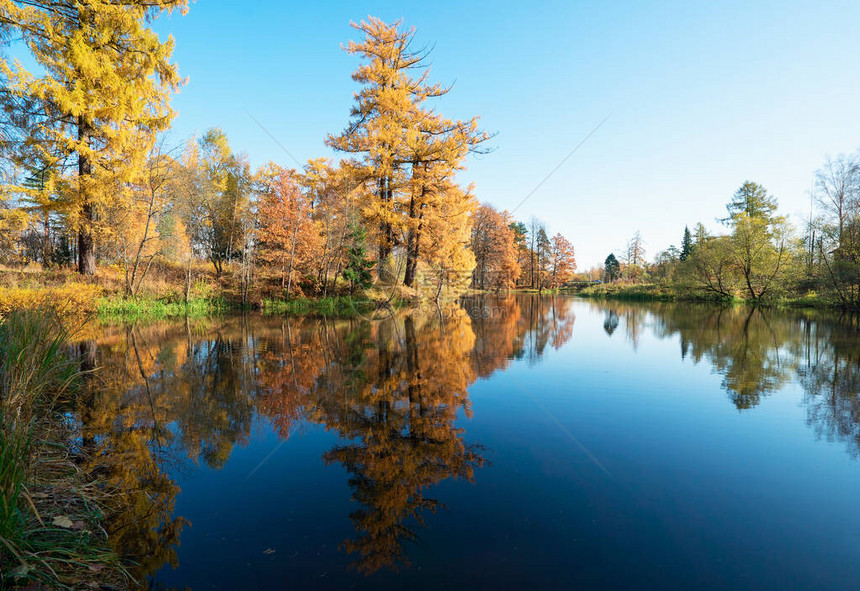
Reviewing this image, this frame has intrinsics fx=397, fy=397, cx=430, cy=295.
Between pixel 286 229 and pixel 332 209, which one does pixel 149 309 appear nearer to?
pixel 286 229

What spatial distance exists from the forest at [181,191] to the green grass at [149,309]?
517mm

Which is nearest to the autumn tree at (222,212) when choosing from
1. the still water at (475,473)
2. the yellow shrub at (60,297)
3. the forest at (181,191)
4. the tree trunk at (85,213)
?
the forest at (181,191)

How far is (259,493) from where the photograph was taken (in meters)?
3.49

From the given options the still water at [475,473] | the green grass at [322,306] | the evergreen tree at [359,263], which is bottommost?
the still water at [475,473]

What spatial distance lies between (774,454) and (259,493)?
5355mm

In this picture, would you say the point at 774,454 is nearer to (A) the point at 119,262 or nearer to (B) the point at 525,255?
(A) the point at 119,262

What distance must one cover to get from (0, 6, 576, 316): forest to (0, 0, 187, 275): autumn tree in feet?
0.18

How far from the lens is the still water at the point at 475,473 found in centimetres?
258

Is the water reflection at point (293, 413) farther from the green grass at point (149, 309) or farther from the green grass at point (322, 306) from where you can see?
the green grass at point (322, 306)

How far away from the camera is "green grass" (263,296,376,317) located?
1952 cm

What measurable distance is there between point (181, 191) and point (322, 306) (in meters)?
10.8

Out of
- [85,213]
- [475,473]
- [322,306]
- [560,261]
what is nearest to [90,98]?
[85,213]

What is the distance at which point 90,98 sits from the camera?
1484cm

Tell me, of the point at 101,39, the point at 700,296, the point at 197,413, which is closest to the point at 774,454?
the point at 197,413
